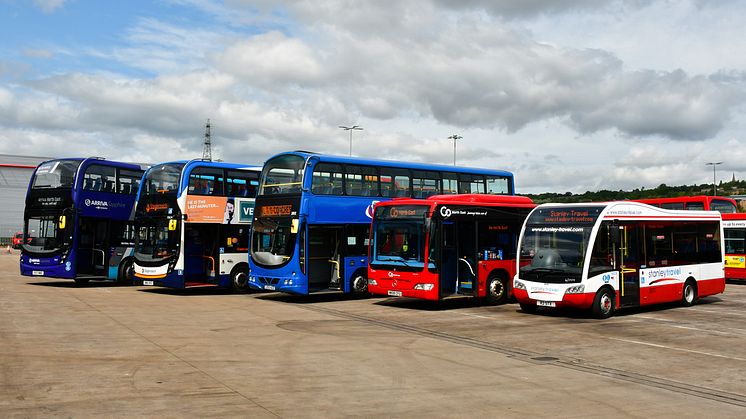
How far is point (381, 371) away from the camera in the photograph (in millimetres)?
10555

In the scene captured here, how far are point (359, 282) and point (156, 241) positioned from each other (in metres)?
6.96

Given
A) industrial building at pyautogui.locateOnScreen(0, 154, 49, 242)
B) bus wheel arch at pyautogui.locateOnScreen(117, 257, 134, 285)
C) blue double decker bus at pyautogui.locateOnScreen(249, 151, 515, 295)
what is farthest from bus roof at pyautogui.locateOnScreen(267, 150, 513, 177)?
industrial building at pyautogui.locateOnScreen(0, 154, 49, 242)

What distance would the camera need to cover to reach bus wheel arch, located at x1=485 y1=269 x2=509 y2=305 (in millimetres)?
20891

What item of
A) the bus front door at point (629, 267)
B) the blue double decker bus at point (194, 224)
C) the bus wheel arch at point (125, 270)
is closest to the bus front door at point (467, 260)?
the bus front door at point (629, 267)

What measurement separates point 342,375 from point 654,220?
12.7 m

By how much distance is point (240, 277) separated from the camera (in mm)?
24328

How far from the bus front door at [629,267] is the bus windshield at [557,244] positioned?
1327mm

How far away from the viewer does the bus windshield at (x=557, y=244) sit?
1758 centimetres

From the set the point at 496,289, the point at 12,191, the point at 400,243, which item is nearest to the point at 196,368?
the point at 400,243

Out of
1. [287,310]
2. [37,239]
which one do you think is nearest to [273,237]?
[287,310]

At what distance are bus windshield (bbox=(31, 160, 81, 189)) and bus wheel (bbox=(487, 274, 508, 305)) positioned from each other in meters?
15.2

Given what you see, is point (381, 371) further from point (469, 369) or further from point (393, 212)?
point (393, 212)

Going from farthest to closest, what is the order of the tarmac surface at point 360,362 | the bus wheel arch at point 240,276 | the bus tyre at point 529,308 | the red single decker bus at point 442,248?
the bus wheel arch at point 240,276 → the red single decker bus at point 442,248 → the bus tyre at point 529,308 → the tarmac surface at point 360,362

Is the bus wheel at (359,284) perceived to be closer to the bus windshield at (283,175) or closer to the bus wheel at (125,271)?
the bus windshield at (283,175)
